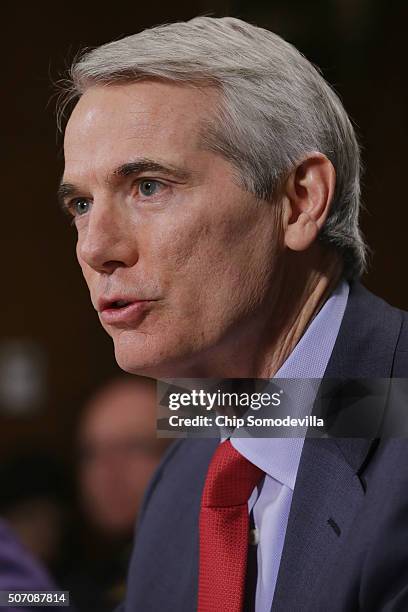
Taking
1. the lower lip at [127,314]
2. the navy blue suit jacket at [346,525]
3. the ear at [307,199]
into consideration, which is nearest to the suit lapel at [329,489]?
the navy blue suit jacket at [346,525]

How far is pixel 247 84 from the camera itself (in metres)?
1.10

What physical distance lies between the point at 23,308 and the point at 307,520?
1.94 meters

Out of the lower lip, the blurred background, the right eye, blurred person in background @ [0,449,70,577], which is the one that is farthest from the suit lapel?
the blurred background

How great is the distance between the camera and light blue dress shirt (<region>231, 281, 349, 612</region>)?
1.09 meters

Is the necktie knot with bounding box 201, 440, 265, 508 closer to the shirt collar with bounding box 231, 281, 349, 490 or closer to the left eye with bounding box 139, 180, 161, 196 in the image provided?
the shirt collar with bounding box 231, 281, 349, 490

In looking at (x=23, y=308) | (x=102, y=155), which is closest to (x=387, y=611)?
(x=102, y=155)

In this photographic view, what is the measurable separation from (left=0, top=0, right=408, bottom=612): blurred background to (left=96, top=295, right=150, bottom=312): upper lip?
57.7 inches

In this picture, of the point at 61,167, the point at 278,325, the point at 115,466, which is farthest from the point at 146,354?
the point at 61,167

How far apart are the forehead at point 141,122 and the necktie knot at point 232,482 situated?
0.37 metres

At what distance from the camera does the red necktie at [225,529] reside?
1072 mm

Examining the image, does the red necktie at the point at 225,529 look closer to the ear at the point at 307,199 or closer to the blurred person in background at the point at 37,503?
the ear at the point at 307,199

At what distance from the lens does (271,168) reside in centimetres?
112

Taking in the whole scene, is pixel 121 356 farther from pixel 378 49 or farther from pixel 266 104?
pixel 378 49

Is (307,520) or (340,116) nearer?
(307,520)
